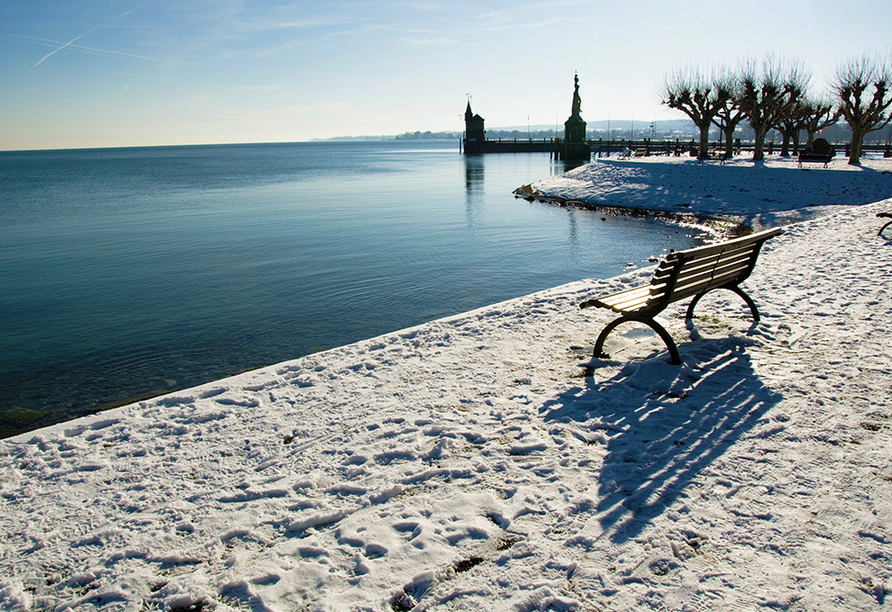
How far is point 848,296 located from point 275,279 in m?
11.0

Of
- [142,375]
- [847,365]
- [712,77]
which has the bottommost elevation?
[142,375]

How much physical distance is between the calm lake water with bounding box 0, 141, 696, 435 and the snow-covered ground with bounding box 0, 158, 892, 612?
2.49 meters

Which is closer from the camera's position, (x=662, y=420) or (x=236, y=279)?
(x=662, y=420)

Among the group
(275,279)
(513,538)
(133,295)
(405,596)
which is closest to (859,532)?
(513,538)

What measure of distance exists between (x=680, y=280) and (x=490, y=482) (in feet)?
Result: 9.63

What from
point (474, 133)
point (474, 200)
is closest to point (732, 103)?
point (474, 200)

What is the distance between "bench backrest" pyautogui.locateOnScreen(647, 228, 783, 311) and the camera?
5023 mm

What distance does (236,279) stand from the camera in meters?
12.7

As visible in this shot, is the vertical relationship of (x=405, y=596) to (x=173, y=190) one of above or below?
below

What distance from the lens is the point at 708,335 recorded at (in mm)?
6141

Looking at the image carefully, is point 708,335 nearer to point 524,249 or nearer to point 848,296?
point 848,296

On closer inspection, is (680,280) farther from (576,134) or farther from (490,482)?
(576,134)

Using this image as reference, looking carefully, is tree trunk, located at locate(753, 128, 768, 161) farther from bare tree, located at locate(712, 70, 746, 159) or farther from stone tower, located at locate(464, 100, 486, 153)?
stone tower, located at locate(464, 100, 486, 153)

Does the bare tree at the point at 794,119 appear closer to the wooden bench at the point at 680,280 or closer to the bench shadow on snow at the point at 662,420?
the wooden bench at the point at 680,280
